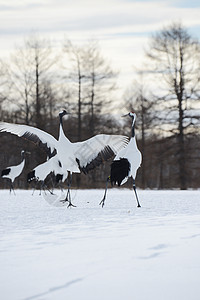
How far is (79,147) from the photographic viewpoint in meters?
12.3

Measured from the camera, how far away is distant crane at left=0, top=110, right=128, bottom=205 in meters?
12.4

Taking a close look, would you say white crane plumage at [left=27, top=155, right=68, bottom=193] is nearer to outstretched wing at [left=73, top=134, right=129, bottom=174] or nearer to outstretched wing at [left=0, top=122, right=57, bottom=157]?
outstretched wing at [left=0, top=122, right=57, bottom=157]

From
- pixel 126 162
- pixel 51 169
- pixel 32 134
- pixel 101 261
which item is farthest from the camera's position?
pixel 51 169

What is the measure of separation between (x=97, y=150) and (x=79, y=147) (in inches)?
20.3

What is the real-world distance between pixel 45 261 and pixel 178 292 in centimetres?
152

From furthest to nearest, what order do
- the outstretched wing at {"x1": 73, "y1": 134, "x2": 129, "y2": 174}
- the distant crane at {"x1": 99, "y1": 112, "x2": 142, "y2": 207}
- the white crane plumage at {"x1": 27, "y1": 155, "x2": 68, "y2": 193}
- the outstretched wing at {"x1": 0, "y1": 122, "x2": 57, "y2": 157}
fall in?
the white crane plumage at {"x1": 27, "y1": 155, "x2": 68, "y2": 193} < the outstretched wing at {"x1": 0, "y1": 122, "x2": 57, "y2": 157} < the outstretched wing at {"x1": 73, "y1": 134, "x2": 129, "y2": 174} < the distant crane at {"x1": 99, "y1": 112, "x2": 142, "y2": 207}

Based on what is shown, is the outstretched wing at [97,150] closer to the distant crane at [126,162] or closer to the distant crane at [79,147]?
the distant crane at [79,147]

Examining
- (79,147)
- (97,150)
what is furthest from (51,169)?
(79,147)

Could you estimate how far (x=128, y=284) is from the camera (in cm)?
417

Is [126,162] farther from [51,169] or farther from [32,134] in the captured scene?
[51,169]

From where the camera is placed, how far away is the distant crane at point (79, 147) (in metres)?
12.4

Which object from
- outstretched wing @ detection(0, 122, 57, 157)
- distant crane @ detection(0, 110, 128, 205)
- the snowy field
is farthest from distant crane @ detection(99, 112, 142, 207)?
the snowy field

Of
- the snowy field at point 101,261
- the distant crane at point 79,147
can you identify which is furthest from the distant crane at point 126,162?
the snowy field at point 101,261

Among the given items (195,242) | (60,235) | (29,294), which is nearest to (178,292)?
(29,294)
